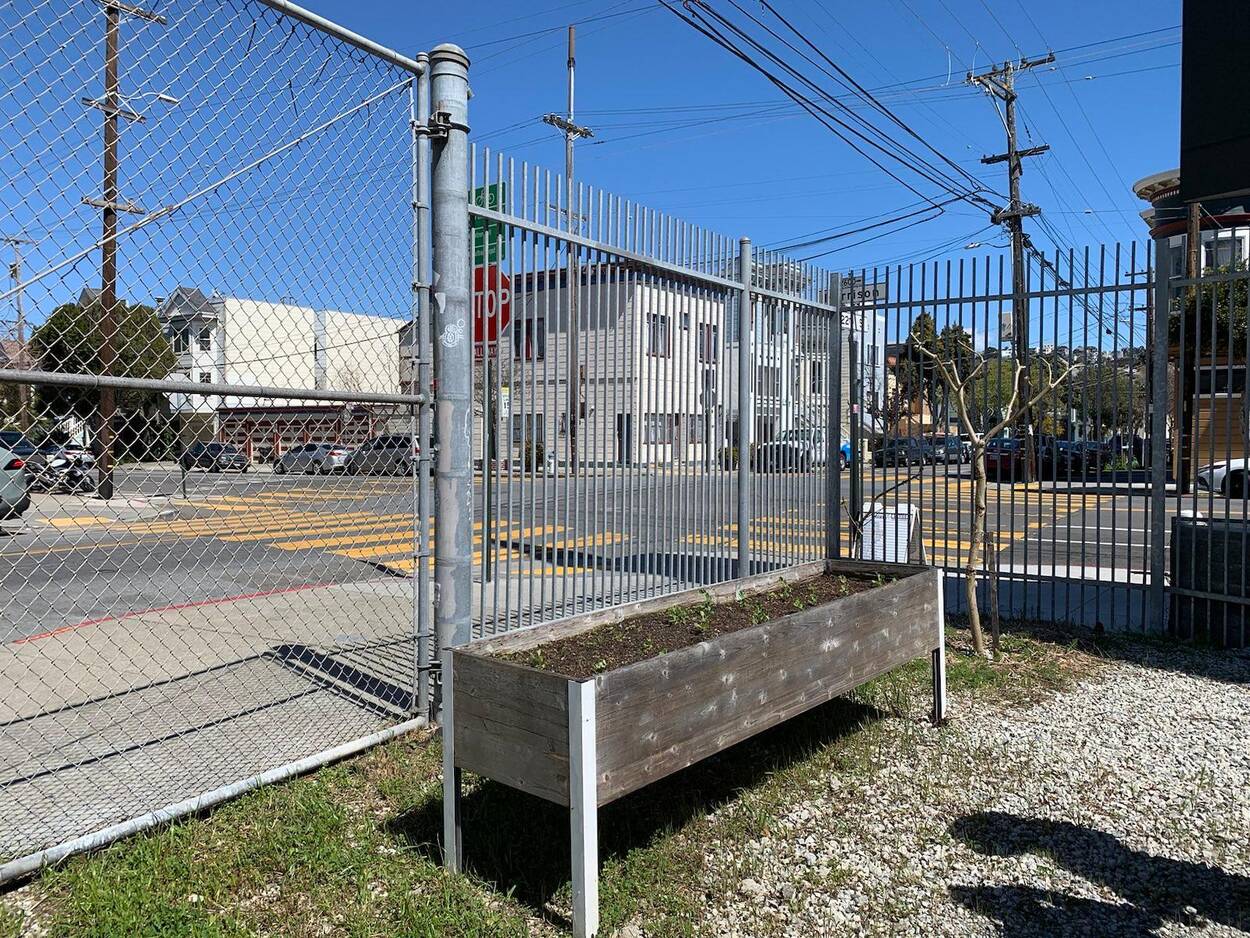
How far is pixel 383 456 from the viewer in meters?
4.77

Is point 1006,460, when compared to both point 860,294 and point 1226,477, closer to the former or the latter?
point 860,294

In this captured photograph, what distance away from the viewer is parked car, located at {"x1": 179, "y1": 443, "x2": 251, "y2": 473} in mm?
4219

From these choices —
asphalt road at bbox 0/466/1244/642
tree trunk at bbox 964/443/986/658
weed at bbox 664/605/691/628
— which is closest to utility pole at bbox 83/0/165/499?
asphalt road at bbox 0/466/1244/642

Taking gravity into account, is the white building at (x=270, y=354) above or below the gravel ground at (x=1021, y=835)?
above

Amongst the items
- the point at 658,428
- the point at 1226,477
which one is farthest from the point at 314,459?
the point at 1226,477

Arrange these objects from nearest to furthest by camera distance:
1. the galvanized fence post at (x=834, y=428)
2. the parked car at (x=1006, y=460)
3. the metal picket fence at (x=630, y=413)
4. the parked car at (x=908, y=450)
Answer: the metal picket fence at (x=630, y=413) → the galvanized fence post at (x=834, y=428) → the parked car at (x=908, y=450) → the parked car at (x=1006, y=460)

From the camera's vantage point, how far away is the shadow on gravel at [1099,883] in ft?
10.5

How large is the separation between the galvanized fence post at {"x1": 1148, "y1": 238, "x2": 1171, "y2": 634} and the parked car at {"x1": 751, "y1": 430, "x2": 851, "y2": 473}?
250cm

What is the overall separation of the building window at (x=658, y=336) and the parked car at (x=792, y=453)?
1.31 m

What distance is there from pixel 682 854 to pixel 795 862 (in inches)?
18.0

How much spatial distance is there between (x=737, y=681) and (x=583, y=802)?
3.11 feet

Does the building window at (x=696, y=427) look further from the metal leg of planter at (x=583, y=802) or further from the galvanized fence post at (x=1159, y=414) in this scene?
the galvanized fence post at (x=1159, y=414)

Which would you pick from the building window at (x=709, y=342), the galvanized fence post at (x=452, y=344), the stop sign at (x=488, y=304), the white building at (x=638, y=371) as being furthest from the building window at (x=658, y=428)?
the galvanized fence post at (x=452, y=344)

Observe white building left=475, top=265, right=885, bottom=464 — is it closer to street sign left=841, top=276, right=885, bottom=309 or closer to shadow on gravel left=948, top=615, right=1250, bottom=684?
street sign left=841, top=276, right=885, bottom=309
